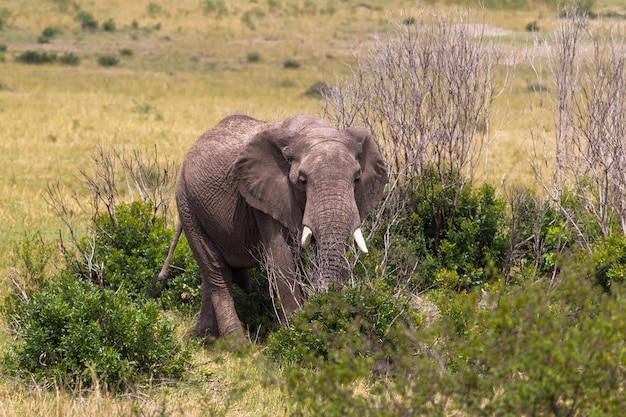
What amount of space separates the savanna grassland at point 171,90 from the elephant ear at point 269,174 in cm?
109

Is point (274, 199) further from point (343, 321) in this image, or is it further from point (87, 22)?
point (87, 22)

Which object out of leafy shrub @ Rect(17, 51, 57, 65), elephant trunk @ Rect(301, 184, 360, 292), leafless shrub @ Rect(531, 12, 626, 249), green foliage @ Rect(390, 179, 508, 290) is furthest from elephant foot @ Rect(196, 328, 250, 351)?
leafy shrub @ Rect(17, 51, 57, 65)

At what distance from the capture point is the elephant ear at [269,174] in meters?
8.25

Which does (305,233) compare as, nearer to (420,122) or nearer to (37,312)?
(37,312)

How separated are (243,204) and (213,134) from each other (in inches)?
29.8

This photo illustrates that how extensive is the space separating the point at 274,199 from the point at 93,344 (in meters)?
1.75

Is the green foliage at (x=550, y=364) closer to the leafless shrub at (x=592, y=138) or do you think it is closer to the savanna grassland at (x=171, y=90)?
the savanna grassland at (x=171, y=90)

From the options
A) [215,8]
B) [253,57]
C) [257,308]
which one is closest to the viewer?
[257,308]

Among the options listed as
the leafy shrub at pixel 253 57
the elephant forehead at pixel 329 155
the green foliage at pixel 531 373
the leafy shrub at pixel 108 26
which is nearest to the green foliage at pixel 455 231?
the elephant forehead at pixel 329 155

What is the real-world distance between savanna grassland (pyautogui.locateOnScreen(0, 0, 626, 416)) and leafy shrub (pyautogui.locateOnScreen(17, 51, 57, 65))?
32 cm

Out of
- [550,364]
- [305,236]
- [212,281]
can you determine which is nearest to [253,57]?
[212,281]

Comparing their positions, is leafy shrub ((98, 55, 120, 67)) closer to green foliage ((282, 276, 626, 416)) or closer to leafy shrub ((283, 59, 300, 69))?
leafy shrub ((283, 59, 300, 69))

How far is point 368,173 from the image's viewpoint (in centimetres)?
839

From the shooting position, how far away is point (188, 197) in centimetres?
918
